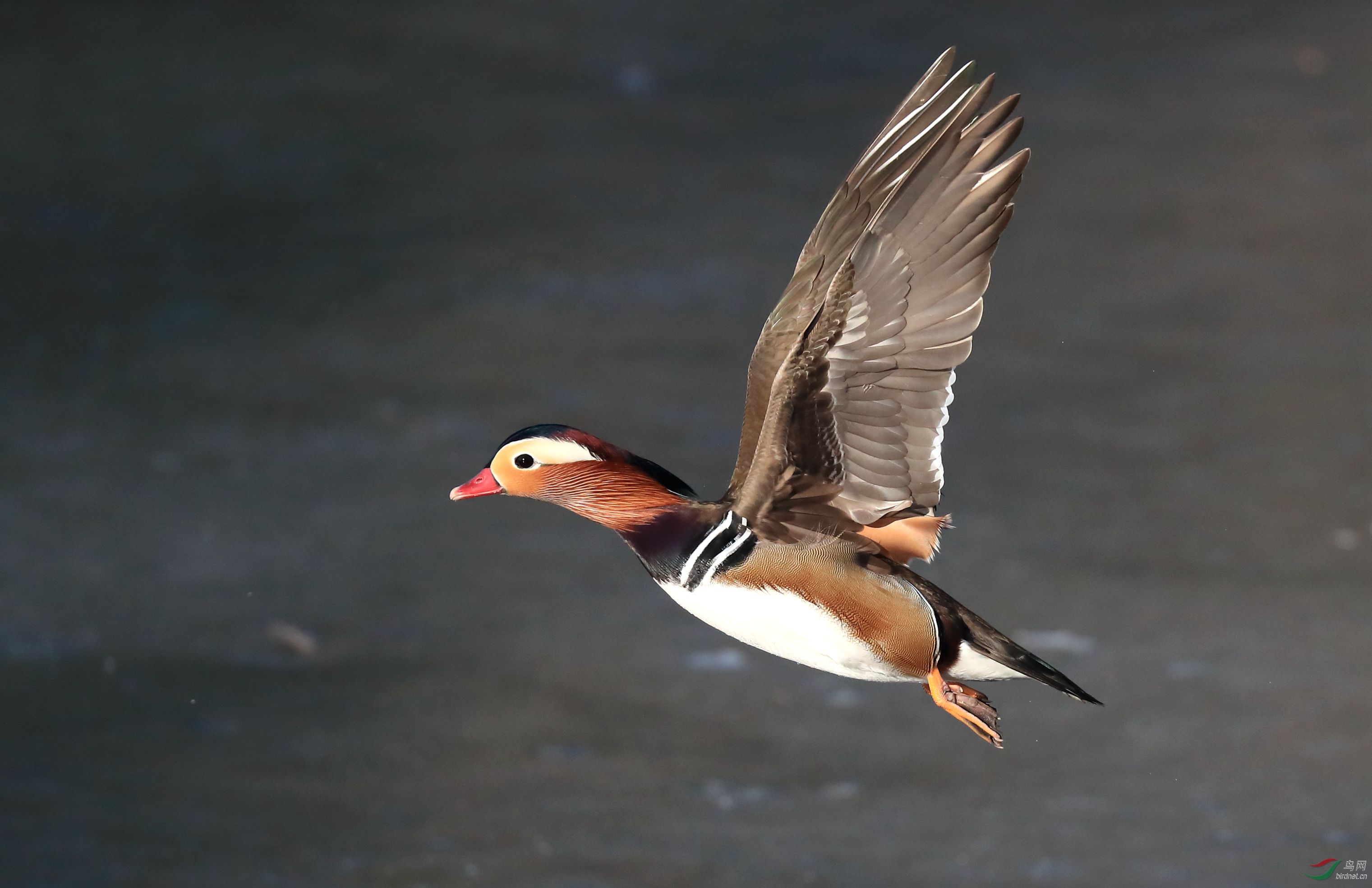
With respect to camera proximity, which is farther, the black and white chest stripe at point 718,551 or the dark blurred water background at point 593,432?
the dark blurred water background at point 593,432

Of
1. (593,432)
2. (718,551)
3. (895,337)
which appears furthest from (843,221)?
(593,432)

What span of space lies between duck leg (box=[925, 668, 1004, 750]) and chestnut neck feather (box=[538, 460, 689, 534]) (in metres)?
0.20

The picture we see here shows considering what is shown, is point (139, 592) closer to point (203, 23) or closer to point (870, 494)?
point (870, 494)

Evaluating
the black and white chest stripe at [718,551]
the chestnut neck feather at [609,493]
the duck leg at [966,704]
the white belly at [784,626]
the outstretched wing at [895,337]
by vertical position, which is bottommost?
the duck leg at [966,704]

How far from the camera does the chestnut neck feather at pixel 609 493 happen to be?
0.96m

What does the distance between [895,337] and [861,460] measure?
76 mm

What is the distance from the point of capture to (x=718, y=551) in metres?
0.99

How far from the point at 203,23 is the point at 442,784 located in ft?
12.4

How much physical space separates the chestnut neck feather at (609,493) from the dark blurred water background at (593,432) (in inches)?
67.1

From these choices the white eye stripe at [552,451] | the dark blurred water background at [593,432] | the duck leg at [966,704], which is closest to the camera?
the white eye stripe at [552,451]

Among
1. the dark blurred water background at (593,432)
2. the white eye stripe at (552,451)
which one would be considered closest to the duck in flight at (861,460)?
the white eye stripe at (552,451)

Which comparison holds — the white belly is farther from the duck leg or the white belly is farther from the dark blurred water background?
the dark blurred water background

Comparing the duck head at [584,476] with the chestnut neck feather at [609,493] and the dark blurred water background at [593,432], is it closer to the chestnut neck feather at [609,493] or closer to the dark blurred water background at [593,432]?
the chestnut neck feather at [609,493]

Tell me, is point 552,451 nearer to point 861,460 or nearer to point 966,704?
point 861,460
